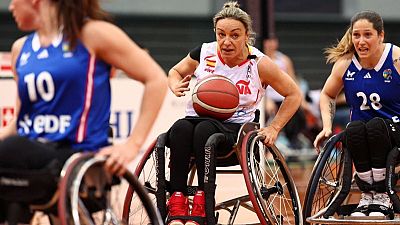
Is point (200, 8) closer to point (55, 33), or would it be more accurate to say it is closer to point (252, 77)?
point (252, 77)

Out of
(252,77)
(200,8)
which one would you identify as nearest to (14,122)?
(252,77)

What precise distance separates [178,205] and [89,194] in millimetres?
1840

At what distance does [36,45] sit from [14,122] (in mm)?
349

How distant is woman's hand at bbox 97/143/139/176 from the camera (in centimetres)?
368

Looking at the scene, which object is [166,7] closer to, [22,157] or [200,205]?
[200,205]

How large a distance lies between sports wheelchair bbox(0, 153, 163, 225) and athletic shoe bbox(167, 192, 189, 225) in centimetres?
168

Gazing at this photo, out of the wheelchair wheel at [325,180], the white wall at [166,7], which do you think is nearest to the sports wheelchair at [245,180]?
the wheelchair wheel at [325,180]

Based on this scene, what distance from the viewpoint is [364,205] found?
5.85 metres

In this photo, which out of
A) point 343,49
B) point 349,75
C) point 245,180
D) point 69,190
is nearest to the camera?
point 69,190

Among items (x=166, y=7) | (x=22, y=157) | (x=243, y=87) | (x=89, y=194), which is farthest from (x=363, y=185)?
(x=166, y=7)

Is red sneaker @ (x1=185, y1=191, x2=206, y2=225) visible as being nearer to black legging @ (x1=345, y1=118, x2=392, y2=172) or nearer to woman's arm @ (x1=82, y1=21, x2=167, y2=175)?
black legging @ (x1=345, y1=118, x2=392, y2=172)

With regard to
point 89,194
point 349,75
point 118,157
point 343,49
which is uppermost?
point 343,49

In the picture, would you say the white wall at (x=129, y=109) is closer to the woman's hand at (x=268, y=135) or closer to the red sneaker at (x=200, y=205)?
the woman's hand at (x=268, y=135)

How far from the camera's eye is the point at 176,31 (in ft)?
51.0
